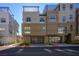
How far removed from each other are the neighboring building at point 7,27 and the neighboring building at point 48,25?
8.9 inches

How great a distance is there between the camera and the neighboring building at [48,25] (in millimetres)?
4891

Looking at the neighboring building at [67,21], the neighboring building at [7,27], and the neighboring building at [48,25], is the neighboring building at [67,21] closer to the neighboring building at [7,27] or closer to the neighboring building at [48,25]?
the neighboring building at [48,25]

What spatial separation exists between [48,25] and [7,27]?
0.93m

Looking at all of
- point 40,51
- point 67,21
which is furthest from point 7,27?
point 67,21

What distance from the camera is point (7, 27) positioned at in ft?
16.1

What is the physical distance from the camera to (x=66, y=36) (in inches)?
195

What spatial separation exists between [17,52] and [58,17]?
1.25 metres

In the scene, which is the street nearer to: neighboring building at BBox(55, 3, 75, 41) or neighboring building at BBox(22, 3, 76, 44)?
neighboring building at BBox(22, 3, 76, 44)

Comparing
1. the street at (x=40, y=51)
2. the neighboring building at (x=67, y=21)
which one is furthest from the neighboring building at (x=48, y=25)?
the street at (x=40, y=51)

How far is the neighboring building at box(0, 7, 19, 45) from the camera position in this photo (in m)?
4.79

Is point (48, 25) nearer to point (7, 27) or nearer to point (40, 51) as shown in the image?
point (40, 51)

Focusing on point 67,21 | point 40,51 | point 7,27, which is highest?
point 67,21

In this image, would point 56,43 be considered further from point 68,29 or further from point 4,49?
point 4,49

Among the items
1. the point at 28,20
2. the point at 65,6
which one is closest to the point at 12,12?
the point at 28,20
